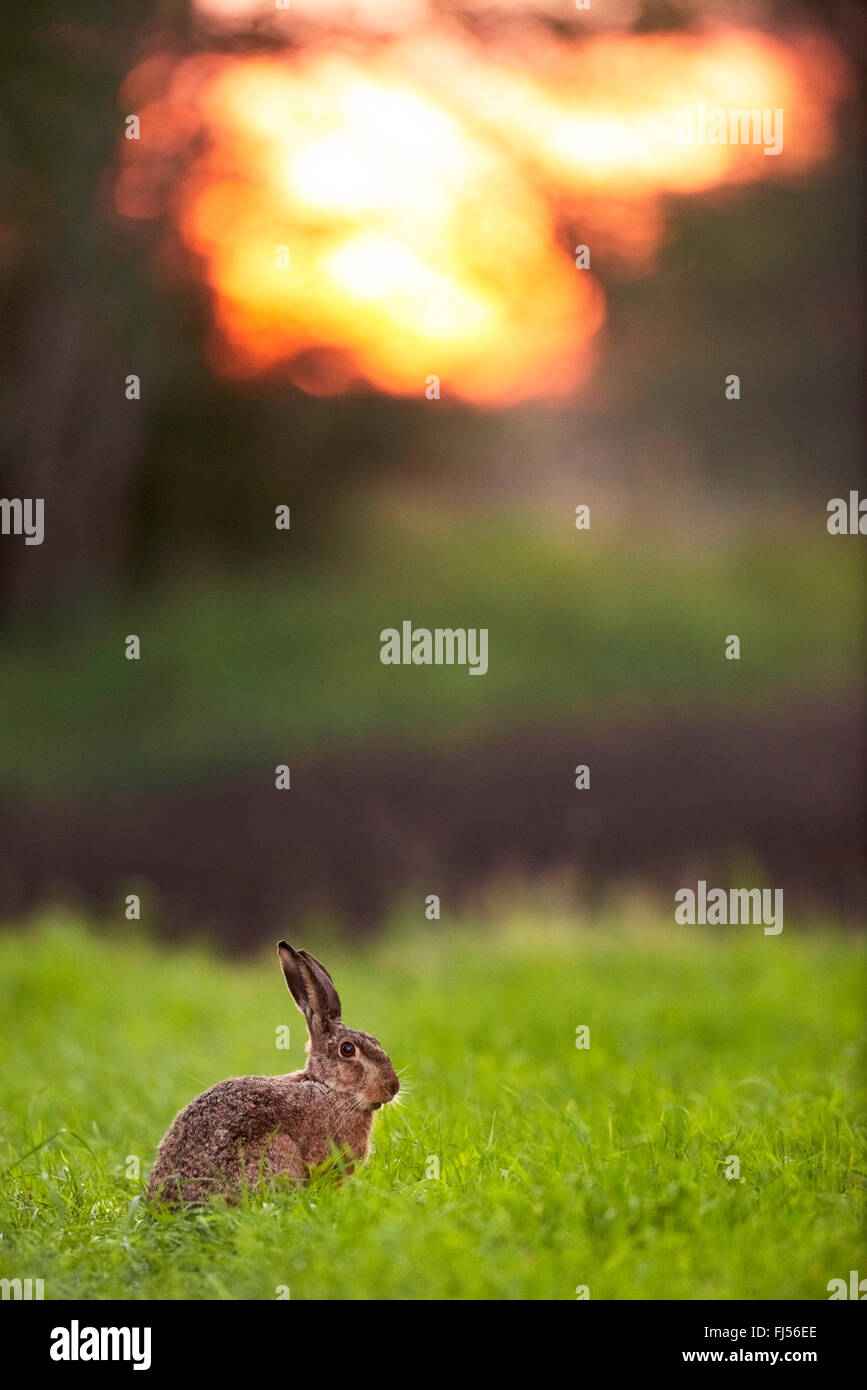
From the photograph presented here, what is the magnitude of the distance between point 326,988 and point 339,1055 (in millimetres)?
188

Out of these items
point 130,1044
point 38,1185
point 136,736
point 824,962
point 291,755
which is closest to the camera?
point 38,1185

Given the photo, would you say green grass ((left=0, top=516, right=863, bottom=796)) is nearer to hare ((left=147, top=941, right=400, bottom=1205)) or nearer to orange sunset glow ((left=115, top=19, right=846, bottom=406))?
orange sunset glow ((left=115, top=19, right=846, bottom=406))

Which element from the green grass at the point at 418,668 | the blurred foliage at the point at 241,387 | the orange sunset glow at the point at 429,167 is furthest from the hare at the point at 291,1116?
the green grass at the point at 418,668

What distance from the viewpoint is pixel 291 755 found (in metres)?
14.9

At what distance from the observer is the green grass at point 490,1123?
3.17 m

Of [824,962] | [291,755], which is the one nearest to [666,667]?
[291,755]

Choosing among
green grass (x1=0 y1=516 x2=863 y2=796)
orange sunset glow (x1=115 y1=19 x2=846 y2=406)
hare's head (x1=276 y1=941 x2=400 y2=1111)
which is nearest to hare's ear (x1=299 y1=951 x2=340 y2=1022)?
hare's head (x1=276 y1=941 x2=400 y2=1111)

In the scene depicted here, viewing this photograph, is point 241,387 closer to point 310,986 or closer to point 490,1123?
point 490,1123

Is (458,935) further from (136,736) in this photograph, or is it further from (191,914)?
(136,736)

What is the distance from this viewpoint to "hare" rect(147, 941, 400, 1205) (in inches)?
136

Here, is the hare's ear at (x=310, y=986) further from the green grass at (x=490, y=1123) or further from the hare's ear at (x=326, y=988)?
the green grass at (x=490, y=1123)

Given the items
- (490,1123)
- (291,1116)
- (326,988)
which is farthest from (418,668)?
(291,1116)

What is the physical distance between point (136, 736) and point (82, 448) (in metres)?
4.84

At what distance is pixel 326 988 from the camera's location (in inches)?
147
